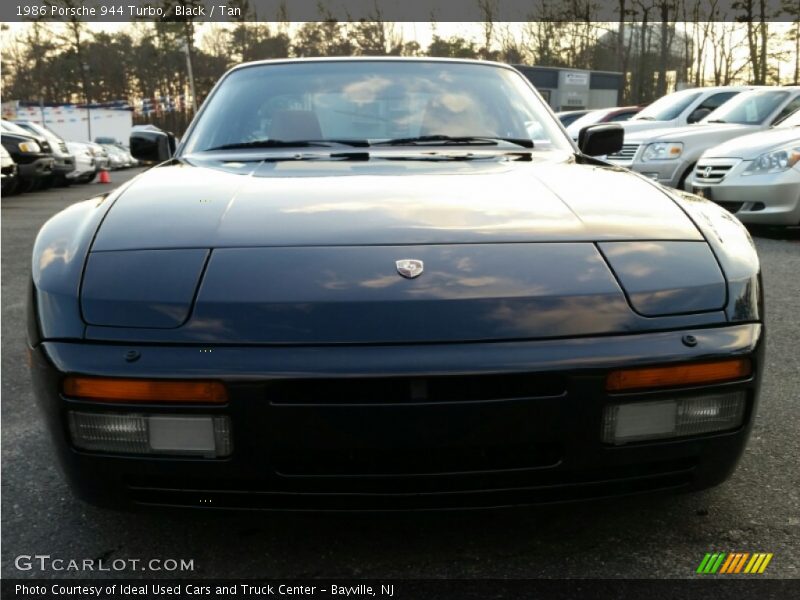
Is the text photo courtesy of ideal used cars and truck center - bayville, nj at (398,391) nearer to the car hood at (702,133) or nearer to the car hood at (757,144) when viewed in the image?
the car hood at (757,144)

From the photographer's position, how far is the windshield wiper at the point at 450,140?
2.74 metres

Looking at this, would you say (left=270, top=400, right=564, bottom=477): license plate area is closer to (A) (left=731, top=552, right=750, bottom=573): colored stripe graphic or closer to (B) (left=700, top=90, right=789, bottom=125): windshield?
(A) (left=731, top=552, right=750, bottom=573): colored stripe graphic

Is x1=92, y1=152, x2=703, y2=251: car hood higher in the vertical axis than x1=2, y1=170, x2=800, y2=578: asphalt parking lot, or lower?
higher

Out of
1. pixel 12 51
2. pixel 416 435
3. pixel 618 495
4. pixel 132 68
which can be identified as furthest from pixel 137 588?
pixel 132 68

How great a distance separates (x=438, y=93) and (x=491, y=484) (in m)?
1.82

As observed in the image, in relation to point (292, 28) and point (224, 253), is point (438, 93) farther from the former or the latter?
point (292, 28)

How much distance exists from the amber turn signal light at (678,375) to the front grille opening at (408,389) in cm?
13

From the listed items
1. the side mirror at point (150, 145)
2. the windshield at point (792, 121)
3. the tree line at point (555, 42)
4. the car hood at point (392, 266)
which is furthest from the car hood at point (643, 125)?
the tree line at point (555, 42)

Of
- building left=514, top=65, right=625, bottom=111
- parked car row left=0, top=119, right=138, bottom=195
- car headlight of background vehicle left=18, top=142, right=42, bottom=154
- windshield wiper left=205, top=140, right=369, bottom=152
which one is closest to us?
windshield wiper left=205, top=140, right=369, bottom=152

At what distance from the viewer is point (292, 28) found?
32344 mm

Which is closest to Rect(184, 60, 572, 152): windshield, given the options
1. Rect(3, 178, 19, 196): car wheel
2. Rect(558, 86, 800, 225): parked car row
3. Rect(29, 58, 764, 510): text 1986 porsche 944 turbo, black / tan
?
Rect(29, 58, 764, 510): text 1986 porsche 944 turbo, black / tan

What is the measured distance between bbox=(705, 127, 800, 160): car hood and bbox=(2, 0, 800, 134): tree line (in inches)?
736

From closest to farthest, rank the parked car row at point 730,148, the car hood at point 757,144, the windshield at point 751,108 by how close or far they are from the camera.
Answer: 1. the parked car row at point 730,148
2. the car hood at point 757,144
3. the windshield at point 751,108

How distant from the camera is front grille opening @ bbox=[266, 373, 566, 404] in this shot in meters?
1.48
